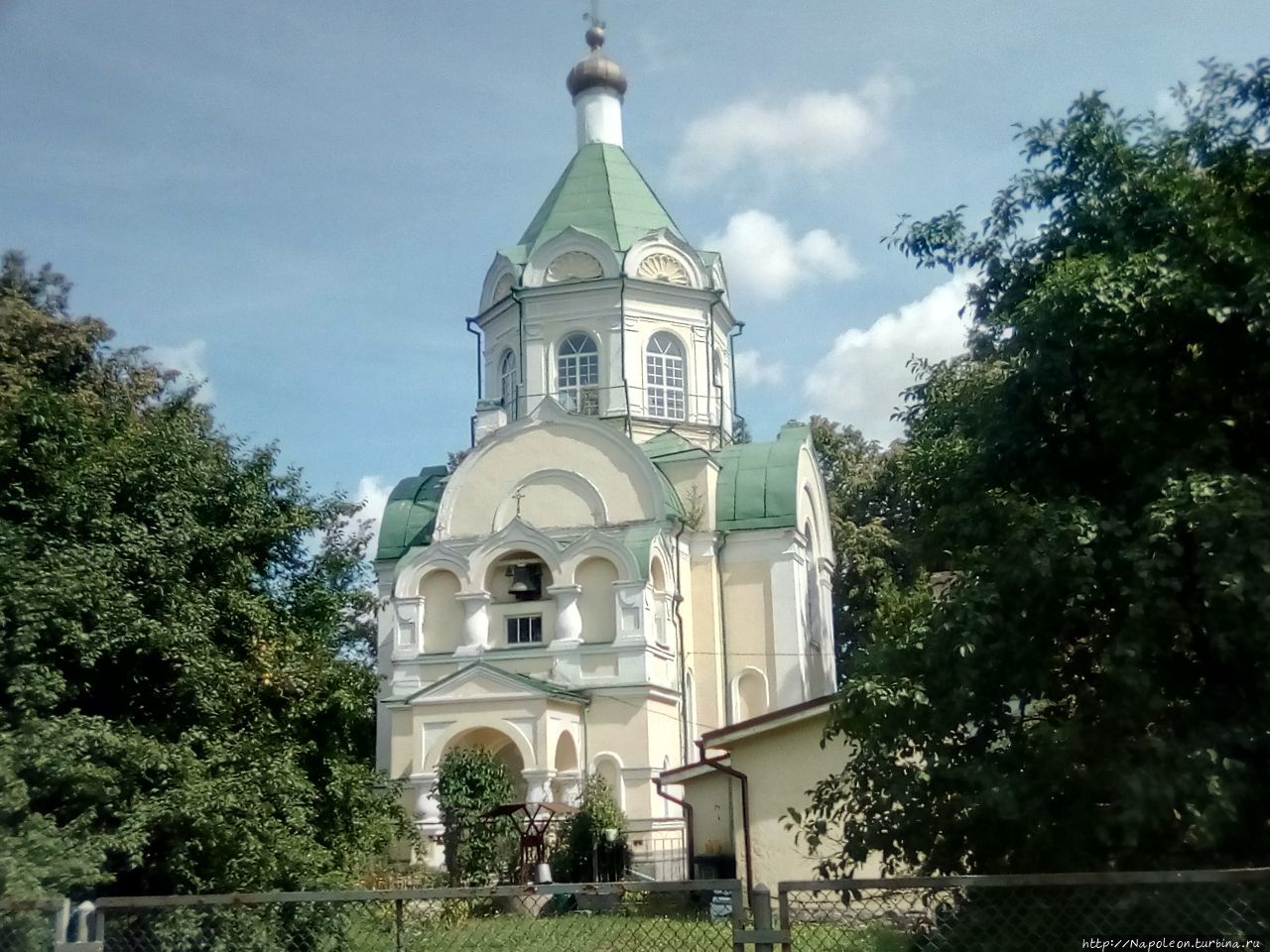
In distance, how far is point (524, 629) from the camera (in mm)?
23984

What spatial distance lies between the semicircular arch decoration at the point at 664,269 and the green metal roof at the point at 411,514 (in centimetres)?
592

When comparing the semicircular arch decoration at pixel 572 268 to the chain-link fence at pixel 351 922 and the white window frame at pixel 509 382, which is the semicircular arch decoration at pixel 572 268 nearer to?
the white window frame at pixel 509 382

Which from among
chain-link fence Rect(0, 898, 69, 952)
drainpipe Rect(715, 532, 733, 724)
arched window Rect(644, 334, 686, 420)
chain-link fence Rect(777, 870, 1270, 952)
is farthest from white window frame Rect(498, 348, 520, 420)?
chain-link fence Rect(777, 870, 1270, 952)

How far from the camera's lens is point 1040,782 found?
6117mm

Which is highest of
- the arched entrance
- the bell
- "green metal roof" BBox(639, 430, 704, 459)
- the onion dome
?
the onion dome

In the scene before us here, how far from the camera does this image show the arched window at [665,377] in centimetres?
2703

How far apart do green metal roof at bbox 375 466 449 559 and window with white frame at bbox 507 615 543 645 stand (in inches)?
113

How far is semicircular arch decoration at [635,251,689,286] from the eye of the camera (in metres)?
27.3

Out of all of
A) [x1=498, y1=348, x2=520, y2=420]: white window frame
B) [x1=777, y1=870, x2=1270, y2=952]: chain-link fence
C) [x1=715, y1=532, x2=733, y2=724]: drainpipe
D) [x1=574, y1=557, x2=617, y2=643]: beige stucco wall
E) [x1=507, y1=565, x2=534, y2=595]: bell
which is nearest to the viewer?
[x1=777, y1=870, x2=1270, y2=952]: chain-link fence

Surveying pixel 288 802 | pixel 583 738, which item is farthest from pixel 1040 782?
pixel 583 738

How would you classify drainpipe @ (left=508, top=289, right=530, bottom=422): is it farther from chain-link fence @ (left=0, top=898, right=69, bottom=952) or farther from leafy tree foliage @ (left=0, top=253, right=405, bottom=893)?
chain-link fence @ (left=0, top=898, right=69, bottom=952)

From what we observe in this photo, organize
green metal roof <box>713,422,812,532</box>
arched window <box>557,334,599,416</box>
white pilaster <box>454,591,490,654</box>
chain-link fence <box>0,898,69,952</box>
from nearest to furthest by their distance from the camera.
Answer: chain-link fence <box>0,898,69,952</box> → white pilaster <box>454,591,490,654</box> → green metal roof <box>713,422,812,532</box> → arched window <box>557,334,599,416</box>

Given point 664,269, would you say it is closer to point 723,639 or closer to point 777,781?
point 723,639

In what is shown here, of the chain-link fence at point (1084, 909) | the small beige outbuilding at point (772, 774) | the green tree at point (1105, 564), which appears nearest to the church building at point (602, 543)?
the small beige outbuilding at point (772, 774)
